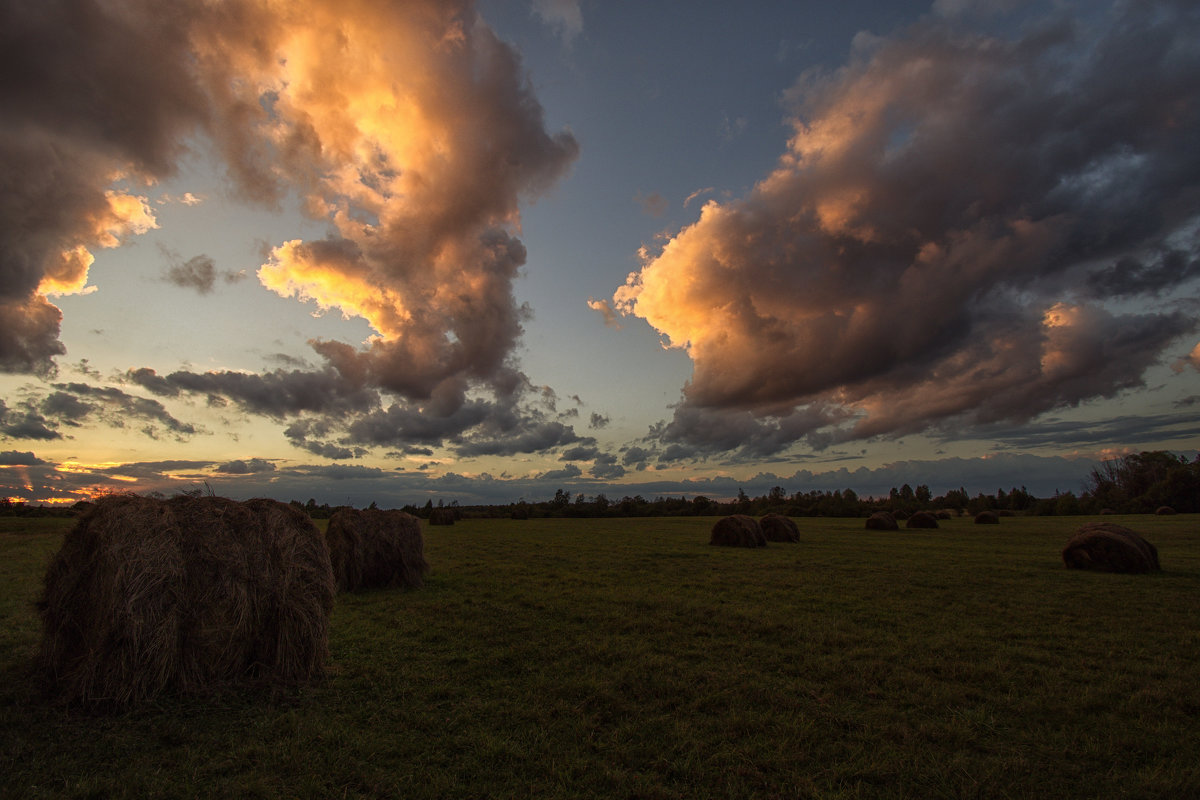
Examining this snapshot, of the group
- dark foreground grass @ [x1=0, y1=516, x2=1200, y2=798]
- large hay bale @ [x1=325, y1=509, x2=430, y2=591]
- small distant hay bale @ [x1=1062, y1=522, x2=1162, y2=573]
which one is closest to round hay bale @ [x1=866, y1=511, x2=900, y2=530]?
small distant hay bale @ [x1=1062, y1=522, x2=1162, y2=573]

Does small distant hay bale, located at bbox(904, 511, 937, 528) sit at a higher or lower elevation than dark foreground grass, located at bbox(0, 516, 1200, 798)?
higher

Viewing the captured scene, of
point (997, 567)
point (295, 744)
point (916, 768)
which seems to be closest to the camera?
point (916, 768)

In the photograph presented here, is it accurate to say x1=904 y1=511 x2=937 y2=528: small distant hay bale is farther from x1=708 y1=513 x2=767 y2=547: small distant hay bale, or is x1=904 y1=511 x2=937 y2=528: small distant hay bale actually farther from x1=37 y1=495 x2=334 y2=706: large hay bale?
x1=37 y1=495 x2=334 y2=706: large hay bale

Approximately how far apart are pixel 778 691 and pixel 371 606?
979 cm

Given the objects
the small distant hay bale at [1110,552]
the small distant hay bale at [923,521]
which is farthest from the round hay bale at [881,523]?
the small distant hay bale at [1110,552]

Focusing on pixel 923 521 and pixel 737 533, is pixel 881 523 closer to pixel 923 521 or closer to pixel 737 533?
pixel 923 521

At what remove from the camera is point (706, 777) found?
4.88m

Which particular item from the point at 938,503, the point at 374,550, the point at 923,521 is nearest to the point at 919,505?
the point at 938,503

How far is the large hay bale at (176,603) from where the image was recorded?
628cm

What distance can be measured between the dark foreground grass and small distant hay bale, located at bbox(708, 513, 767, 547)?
14221 mm

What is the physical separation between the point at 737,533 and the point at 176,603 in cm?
2420

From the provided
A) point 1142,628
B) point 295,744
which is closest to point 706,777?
point 295,744

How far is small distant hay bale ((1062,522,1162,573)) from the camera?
1650cm

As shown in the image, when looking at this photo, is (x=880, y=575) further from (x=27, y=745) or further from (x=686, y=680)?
(x=27, y=745)
